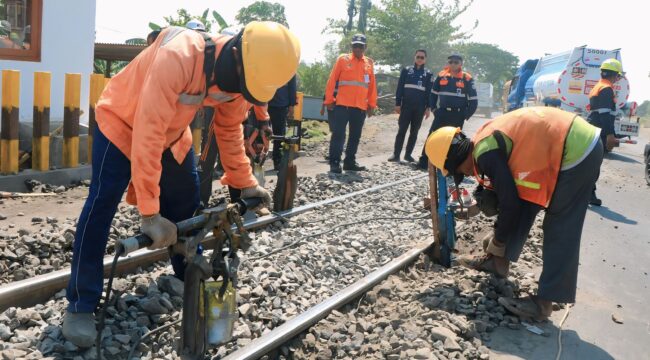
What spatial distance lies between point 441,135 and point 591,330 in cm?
191

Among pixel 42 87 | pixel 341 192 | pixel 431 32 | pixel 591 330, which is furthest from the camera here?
pixel 431 32

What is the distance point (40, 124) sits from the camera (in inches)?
296

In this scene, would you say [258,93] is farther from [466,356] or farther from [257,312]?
[466,356]

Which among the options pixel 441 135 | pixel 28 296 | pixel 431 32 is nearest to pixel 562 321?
pixel 441 135

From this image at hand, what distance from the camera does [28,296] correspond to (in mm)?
3531

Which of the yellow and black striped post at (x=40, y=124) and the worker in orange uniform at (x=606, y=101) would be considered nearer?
the yellow and black striped post at (x=40, y=124)

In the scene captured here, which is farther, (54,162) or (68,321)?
(54,162)

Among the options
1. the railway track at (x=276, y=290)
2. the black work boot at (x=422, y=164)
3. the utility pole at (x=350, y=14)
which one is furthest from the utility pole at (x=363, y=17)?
the railway track at (x=276, y=290)

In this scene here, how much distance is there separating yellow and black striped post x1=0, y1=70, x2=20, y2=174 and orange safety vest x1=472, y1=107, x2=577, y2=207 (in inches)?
236

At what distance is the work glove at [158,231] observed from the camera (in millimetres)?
2670

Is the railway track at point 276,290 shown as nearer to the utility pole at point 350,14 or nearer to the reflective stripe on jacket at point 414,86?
the reflective stripe on jacket at point 414,86

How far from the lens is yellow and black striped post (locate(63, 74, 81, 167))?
7.80 m

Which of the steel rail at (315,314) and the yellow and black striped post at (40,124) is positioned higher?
the yellow and black striped post at (40,124)

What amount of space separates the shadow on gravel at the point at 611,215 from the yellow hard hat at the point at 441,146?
5.36 meters
